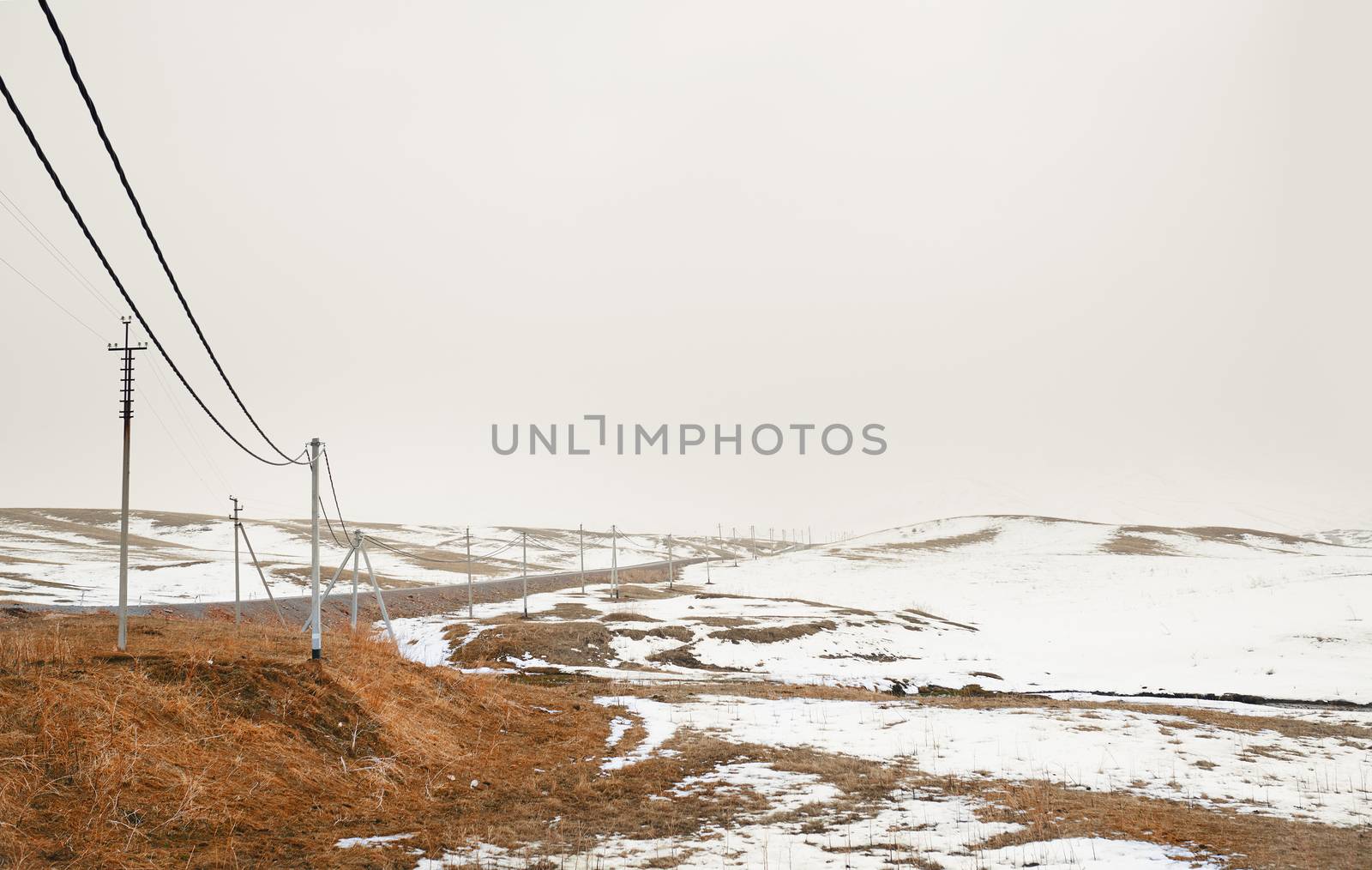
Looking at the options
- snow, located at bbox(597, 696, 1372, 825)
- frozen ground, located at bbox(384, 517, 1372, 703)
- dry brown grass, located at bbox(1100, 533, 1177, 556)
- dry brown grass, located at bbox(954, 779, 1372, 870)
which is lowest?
frozen ground, located at bbox(384, 517, 1372, 703)

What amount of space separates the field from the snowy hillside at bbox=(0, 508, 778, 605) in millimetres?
42663

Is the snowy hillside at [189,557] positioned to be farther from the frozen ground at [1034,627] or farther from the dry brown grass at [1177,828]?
the dry brown grass at [1177,828]

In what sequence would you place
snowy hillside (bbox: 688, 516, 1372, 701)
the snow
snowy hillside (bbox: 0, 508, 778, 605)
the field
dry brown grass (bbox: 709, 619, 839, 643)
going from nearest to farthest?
the field < the snow < snowy hillside (bbox: 688, 516, 1372, 701) < dry brown grass (bbox: 709, 619, 839, 643) < snowy hillside (bbox: 0, 508, 778, 605)

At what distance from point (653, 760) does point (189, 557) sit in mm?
100355

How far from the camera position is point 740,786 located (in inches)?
563

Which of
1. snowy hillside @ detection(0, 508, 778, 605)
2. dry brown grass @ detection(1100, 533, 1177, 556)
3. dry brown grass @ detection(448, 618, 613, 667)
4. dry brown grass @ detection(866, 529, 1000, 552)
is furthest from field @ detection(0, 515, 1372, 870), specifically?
dry brown grass @ detection(866, 529, 1000, 552)

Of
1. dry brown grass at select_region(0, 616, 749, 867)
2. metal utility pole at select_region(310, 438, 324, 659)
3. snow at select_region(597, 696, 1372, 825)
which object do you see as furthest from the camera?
metal utility pole at select_region(310, 438, 324, 659)

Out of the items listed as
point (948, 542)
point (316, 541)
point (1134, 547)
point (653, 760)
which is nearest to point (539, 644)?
point (316, 541)

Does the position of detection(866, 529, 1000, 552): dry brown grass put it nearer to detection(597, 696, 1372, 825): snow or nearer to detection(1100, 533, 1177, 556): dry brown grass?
detection(1100, 533, 1177, 556): dry brown grass

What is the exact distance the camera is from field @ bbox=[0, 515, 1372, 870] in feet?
34.7

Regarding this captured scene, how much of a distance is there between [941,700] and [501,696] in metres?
14.4

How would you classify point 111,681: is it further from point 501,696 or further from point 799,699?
point 799,699

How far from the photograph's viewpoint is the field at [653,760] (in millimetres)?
10570

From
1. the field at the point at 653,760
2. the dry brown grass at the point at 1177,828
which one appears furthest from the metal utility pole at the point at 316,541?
the dry brown grass at the point at 1177,828
